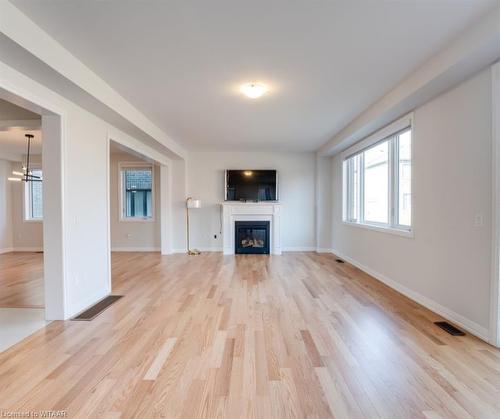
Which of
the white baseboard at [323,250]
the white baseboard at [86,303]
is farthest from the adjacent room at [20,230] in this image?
the white baseboard at [323,250]

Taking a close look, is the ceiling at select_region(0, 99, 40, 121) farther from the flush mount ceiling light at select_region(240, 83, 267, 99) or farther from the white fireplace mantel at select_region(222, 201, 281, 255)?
the white fireplace mantel at select_region(222, 201, 281, 255)

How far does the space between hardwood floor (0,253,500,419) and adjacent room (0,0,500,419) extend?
0.02m

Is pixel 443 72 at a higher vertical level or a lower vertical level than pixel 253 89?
lower

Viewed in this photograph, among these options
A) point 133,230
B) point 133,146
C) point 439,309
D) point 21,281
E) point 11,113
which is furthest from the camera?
point 133,230

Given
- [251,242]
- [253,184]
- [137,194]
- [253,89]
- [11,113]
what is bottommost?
[251,242]

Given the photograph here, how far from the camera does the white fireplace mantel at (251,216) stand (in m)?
6.63

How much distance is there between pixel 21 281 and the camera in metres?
4.26

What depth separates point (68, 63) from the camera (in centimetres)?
232

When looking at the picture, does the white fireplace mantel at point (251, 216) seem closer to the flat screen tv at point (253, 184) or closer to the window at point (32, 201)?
the flat screen tv at point (253, 184)

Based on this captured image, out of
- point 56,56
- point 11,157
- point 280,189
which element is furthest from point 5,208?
point 280,189

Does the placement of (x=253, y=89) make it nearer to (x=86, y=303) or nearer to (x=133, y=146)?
(x=133, y=146)

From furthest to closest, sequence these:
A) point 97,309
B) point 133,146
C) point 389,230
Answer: point 133,146
point 389,230
point 97,309

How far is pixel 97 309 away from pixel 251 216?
164 inches

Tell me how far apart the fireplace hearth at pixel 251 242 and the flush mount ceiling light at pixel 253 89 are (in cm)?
390
